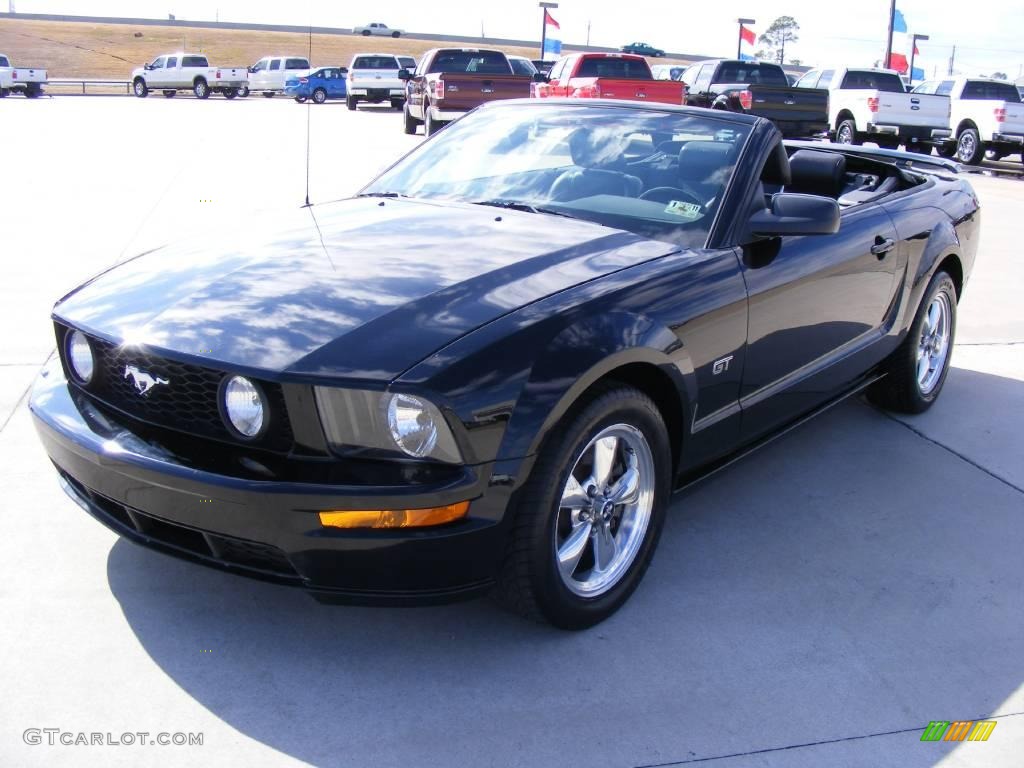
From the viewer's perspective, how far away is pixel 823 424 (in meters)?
4.89

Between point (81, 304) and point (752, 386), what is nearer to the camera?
point (81, 304)

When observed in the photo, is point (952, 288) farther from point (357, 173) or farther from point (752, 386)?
point (357, 173)

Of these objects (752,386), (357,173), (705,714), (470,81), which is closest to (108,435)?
(705,714)

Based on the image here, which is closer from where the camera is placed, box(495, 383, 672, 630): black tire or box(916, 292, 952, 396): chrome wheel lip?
box(495, 383, 672, 630): black tire

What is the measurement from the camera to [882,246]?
4.29 metres

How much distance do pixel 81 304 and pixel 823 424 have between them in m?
3.44

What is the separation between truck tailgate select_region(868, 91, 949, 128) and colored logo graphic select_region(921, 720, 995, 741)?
726 inches

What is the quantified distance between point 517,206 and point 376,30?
92516 mm

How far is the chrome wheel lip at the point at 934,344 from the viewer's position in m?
5.01

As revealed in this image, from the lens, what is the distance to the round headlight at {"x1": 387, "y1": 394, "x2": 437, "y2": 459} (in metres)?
2.43

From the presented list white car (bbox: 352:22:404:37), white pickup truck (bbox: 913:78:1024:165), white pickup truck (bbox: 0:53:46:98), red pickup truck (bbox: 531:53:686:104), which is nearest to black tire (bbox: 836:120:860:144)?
white pickup truck (bbox: 913:78:1024:165)

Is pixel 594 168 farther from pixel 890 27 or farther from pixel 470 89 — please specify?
pixel 890 27

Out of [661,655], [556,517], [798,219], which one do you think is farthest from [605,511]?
[798,219]

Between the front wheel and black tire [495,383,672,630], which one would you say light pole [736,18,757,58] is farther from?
black tire [495,383,672,630]
